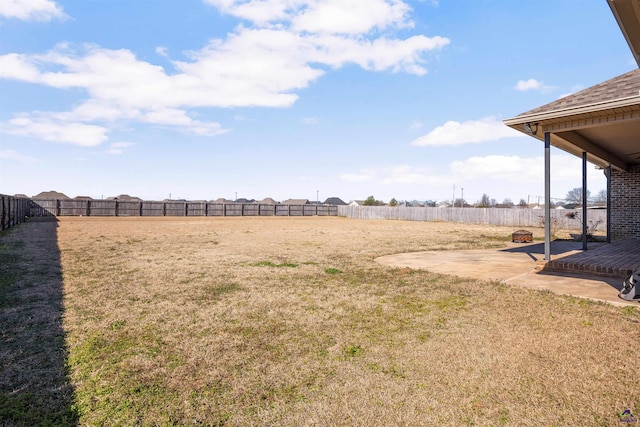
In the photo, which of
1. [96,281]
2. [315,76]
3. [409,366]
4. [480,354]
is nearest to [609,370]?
[480,354]

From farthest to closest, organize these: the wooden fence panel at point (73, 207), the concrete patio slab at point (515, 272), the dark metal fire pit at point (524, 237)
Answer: the wooden fence panel at point (73, 207)
the dark metal fire pit at point (524, 237)
the concrete patio slab at point (515, 272)

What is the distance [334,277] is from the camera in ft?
22.7

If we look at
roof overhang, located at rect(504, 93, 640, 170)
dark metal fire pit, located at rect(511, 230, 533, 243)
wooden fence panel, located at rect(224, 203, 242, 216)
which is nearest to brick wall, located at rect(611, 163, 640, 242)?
dark metal fire pit, located at rect(511, 230, 533, 243)

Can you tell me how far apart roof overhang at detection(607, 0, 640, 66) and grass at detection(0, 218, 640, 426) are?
137 inches

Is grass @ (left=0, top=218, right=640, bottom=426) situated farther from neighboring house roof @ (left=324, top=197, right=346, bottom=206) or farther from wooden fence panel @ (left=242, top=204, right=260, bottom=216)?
neighboring house roof @ (left=324, top=197, right=346, bottom=206)

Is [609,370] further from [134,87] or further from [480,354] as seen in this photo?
[134,87]

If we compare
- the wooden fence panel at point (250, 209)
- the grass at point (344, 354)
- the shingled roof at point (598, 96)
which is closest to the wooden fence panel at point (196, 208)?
the wooden fence panel at point (250, 209)

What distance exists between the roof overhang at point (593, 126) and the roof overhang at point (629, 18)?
62.4 inches

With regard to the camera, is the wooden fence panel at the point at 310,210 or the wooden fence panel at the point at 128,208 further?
the wooden fence panel at the point at 310,210

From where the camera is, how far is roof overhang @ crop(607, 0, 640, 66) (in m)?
3.98

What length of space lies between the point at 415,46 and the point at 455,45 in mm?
4543

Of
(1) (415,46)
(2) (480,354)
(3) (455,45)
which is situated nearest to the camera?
(2) (480,354)

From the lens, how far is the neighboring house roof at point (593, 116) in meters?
6.06

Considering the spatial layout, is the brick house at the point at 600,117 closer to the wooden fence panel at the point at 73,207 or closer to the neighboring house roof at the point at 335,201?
the wooden fence panel at the point at 73,207
